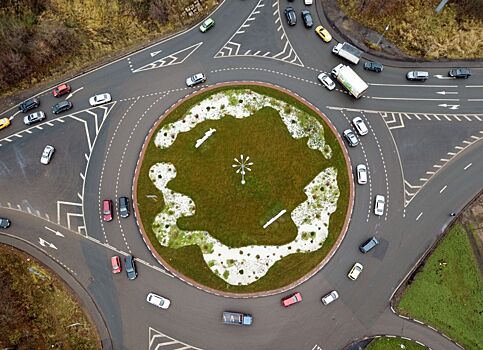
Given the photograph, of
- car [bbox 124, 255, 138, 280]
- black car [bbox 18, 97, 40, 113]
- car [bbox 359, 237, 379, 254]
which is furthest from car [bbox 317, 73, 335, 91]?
black car [bbox 18, 97, 40, 113]

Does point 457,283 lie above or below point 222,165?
below

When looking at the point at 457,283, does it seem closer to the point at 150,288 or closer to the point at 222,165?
the point at 222,165

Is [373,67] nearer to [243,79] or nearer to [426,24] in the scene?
[426,24]

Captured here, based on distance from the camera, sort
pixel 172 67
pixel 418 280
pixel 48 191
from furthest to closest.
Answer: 1. pixel 172 67
2. pixel 48 191
3. pixel 418 280

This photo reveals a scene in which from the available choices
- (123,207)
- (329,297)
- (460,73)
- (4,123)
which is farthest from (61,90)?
(460,73)

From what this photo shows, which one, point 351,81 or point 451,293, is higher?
point 351,81

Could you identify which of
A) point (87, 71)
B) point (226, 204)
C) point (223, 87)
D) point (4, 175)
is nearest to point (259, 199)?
point (226, 204)

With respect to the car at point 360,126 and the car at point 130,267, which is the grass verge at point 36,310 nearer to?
the car at point 130,267
